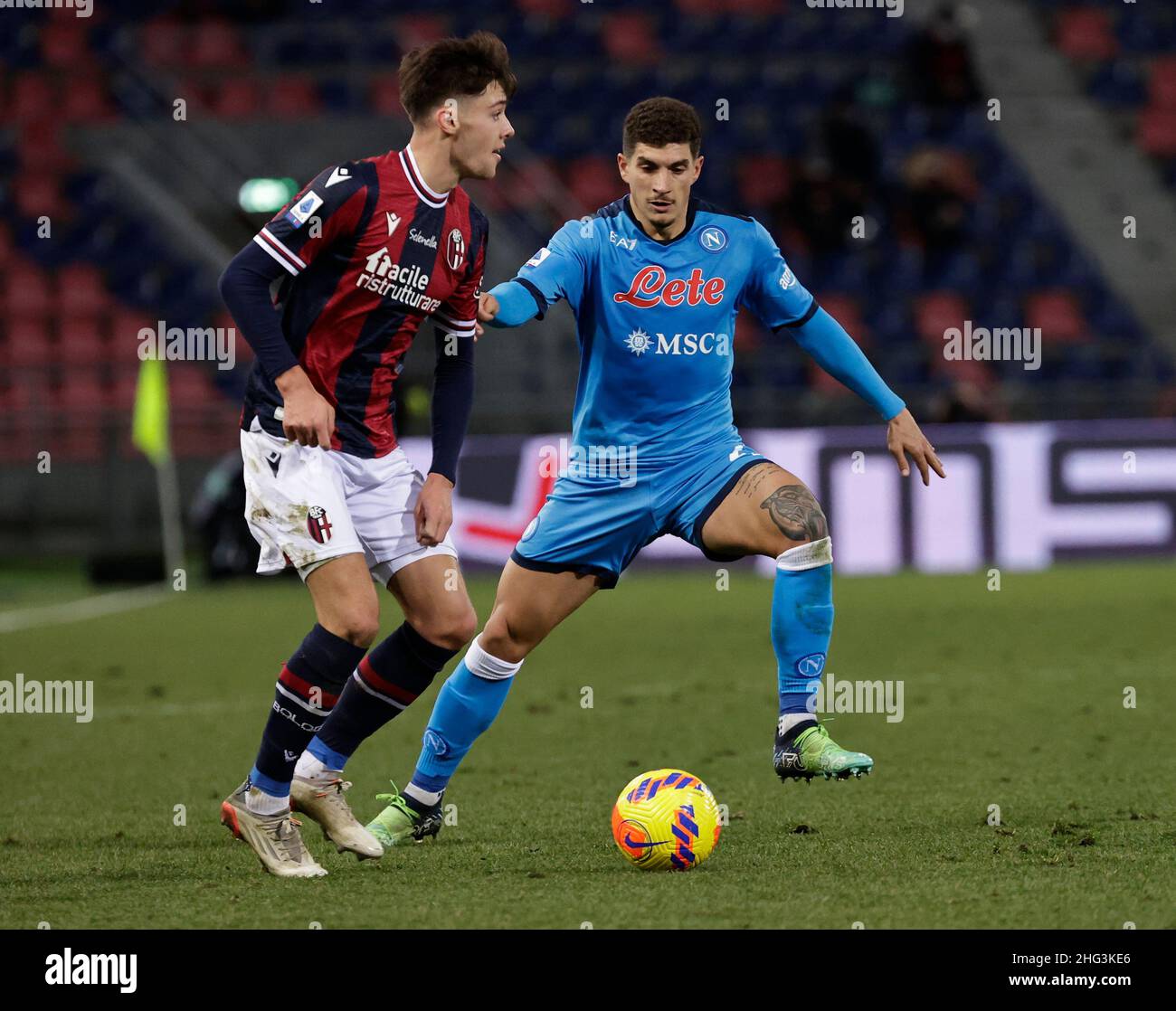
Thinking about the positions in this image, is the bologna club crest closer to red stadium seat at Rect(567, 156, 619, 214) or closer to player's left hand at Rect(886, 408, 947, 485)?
player's left hand at Rect(886, 408, 947, 485)

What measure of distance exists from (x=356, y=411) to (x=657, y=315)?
3.53 feet

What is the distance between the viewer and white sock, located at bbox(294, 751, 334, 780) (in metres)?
5.35

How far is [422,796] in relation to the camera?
561 cm

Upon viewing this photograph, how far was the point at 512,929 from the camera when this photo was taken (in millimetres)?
4102

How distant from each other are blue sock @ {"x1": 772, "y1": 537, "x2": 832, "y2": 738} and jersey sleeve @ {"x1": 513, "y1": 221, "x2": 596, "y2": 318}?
1049mm

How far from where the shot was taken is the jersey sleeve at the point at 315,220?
16.1 ft

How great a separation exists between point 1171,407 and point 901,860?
12.8m

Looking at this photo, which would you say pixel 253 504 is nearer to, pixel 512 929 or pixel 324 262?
pixel 324 262

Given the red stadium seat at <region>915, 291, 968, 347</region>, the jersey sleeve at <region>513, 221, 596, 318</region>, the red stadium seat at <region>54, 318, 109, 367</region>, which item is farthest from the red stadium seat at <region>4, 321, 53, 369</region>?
the jersey sleeve at <region>513, 221, 596, 318</region>

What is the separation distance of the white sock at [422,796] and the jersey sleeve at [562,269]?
1.49 meters

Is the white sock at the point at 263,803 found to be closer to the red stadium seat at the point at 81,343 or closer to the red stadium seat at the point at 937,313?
the red stadium seat at the point at 81,343

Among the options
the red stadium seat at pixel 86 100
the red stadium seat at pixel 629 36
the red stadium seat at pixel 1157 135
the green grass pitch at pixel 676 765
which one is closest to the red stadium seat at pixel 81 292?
the red stadium seat at pixel 86 100

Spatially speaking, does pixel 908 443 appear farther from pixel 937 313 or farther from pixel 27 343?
pixel 27 343

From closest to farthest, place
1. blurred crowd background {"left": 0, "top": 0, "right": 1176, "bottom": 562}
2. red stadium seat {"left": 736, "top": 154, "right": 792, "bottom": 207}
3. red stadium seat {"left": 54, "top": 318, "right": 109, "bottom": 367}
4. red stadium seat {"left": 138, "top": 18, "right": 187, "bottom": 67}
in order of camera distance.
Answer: blurred crowd background {"left": 0, "top": 0, "right": 1176, "bottom": 562} → red stadium seat {"left": 54, "top": 318, "right": 109, "bottom": 367} → red stadium seat {"left": 736, "top": 154, "right": 792, "bottom": 207} → red stadium seat {"left": 138, "top": 18, "right": 187, "bottom": 67}
